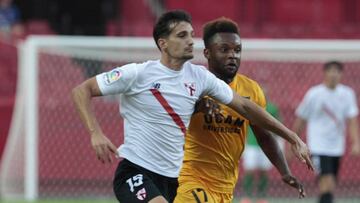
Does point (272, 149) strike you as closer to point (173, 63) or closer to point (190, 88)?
point (190, 88)

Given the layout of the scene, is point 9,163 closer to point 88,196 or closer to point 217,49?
point 88,196

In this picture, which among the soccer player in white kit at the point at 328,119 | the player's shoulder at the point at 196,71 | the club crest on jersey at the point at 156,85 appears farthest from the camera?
the soccer player in white kit at the point at 328,119

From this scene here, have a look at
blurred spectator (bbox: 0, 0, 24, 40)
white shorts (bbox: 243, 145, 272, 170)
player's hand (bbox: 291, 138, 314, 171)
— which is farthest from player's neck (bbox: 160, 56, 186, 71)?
blurred spectator (bbox: 0, 0, 24, 40)

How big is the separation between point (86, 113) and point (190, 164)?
4.81 feet

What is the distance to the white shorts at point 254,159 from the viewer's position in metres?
15.4

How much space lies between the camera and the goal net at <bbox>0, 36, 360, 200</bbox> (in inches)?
599

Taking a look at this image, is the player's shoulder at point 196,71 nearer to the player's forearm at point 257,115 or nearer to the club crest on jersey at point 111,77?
the player's forearm at point 257,115

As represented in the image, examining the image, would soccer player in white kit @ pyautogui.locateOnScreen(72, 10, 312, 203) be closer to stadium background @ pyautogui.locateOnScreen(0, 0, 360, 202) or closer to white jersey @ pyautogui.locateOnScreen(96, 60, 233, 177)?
white jersey @ pyautogui.locateOnScreen(96, 60, 233, 177)

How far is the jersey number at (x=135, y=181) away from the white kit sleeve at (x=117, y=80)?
1.96ft

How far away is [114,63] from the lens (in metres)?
15.4

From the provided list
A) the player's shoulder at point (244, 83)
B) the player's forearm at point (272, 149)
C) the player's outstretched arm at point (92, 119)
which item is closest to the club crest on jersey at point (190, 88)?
the player's outstretched arm at point (92, 119)

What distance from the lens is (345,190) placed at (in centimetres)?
1551

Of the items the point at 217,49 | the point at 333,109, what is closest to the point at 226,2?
the point at 333,109

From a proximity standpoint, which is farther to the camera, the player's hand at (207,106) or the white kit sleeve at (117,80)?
the player's hand at (207,106)
